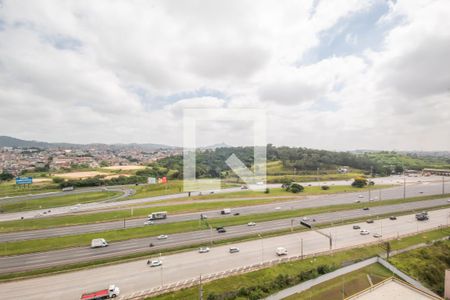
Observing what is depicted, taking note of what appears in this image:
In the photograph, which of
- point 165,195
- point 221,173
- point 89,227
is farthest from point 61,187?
point 221,173

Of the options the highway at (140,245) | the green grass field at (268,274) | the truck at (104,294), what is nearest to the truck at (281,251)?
the green grass field at (268,274)

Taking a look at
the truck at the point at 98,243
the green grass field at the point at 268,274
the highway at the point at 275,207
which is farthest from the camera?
the highway at the point at 275,207

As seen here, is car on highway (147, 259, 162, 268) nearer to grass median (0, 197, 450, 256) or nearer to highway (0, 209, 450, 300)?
highway (0, 209, 450, 300)

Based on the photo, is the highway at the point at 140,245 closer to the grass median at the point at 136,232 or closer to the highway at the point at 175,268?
the grass median at the point at 136,232

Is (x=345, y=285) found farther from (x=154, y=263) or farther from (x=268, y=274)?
(x=154, y=263)

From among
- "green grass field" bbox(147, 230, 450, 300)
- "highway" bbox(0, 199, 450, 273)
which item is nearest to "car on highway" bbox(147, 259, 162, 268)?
"highway" bbox(0, 199, 450, 273)

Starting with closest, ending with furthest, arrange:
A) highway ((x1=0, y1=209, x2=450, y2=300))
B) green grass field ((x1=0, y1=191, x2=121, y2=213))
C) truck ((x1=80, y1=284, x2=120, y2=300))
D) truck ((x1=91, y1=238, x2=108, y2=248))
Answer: truck ((x1=80, y1=284, x2=120, y2=300)), highway ((x1=0, y1=209, x2=450, y2=300)), truck ((x1=91, y1=238, x2=108, y2=248)), green grass field ((x1=0, y1=191, x2=121, y2=213))
